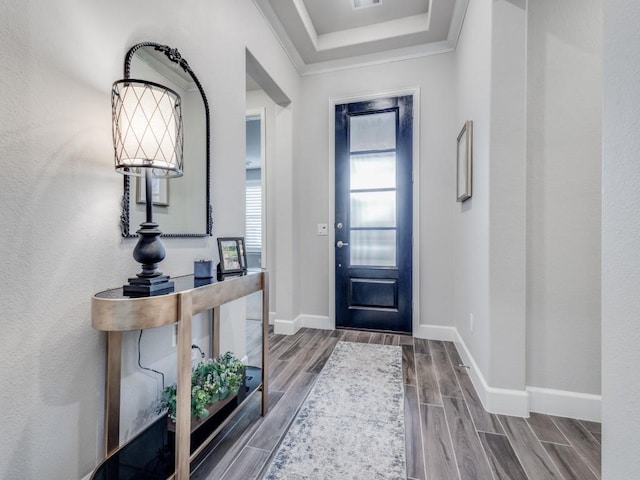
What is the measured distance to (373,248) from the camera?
125 inches

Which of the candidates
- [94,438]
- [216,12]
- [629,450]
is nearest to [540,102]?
[629,450]

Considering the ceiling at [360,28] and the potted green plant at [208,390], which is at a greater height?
the ceiling at [360,28]

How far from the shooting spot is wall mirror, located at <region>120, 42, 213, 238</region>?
1313 mm

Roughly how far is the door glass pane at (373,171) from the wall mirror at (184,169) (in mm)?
1751

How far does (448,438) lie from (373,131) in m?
2.69

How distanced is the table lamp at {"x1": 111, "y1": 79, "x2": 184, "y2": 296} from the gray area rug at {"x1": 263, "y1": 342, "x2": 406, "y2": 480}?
3.10 feet

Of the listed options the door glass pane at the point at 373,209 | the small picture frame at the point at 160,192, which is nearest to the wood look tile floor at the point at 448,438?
the small picture frame at the point at 160,192

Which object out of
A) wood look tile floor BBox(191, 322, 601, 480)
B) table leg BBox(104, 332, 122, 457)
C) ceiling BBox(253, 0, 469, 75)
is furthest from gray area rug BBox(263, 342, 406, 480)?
ceiling BBox(253, 0, 469, 75)

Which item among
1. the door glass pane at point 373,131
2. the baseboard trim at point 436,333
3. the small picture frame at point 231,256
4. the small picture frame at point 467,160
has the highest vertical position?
the door glass pane at point 373,131

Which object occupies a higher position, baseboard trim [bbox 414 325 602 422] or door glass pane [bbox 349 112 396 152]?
door glass pane [bbox 349 112 396 152]

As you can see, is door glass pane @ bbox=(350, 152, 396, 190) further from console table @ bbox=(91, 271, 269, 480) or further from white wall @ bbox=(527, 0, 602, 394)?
console table @ bbox=(91, 271, 269, 480)

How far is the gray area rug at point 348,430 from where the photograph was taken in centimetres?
131

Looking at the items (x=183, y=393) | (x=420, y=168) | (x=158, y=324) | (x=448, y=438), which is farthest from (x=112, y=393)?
(x=420, y=168)

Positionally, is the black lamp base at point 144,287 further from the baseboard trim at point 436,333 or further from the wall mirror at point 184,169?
the baseboard trim at point 436,333
